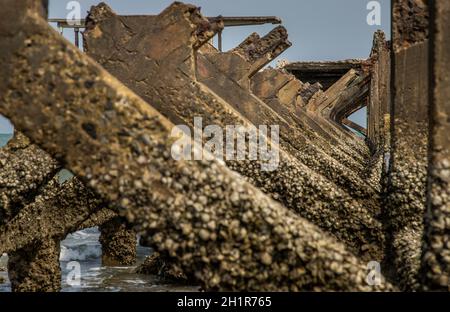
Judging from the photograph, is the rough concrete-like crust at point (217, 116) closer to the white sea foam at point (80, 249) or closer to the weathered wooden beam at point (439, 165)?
the weathered wooden beam at point (439, 165)

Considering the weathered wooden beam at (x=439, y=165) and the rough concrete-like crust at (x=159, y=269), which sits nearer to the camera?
the weathered wooden beam at (x=439, y=165)

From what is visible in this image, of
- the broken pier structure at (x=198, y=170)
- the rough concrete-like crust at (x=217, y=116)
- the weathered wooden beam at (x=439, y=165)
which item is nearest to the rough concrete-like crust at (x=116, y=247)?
the broken pier structure at (x=198, y=170)

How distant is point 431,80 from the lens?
309cm

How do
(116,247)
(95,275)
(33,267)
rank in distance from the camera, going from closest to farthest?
(33,267) < (95,275) < (116,247)

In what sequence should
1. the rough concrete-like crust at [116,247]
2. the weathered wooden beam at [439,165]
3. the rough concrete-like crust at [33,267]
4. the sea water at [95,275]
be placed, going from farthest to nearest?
the rough concrete-like crust at [116,247], the sea water at [95,275], the rough concrete-like crust at [33,267], the weathered wooden beam at [439,165]

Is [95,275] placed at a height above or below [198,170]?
below

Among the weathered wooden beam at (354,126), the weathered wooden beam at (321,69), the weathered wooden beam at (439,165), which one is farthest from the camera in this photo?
the weathered wooden beam at (354,126)

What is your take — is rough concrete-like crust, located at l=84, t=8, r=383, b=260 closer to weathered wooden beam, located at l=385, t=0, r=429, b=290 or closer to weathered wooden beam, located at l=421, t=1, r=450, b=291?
weathered wooden beam, located at l=385, t=0, r=429, b=290

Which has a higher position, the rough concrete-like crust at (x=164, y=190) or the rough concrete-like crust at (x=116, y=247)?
the rough concrete-like crust at (x=164, y=190)

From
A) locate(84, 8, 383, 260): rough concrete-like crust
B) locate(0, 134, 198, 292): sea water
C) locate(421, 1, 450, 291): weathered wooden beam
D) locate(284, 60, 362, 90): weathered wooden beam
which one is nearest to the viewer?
locate(421, 1, 450, 291): weathered wooden beam

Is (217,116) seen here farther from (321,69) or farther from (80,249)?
(321,69)

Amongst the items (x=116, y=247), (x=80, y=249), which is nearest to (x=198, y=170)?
(x=116, y=247)

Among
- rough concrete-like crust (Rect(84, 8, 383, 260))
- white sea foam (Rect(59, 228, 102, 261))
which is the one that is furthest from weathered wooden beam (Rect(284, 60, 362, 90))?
rough concrete-like crust (Rect(84, 8, 383, 260))

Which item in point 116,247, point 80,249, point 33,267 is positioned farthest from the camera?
point 80,249
